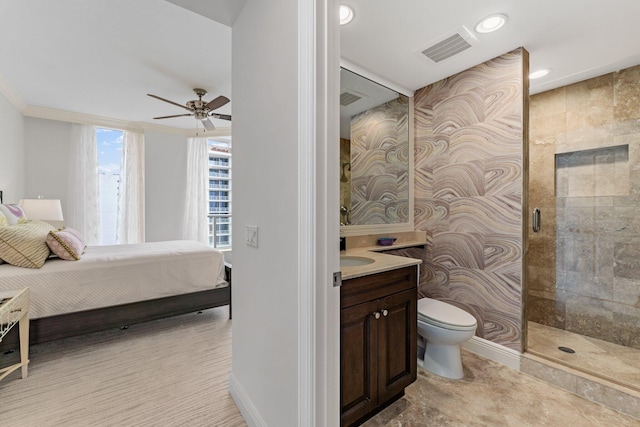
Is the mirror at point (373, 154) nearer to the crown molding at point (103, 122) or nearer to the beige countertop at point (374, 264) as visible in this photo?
the beige countertop at point (374, 264)

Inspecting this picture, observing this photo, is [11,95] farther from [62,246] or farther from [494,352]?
[494,352]

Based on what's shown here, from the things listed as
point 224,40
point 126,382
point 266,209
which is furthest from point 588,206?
point 126,382

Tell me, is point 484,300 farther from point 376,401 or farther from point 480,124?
point 480,124

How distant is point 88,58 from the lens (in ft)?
8.44

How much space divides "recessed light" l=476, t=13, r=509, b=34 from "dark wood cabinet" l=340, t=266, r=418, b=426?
168 cm

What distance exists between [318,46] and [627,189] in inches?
117

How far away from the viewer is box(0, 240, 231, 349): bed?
6.65 ft

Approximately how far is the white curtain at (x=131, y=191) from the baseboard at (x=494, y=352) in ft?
16.3

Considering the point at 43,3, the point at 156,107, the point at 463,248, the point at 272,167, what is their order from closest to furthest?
the point at 272,167 → the point at 43,3 → the point at 463,248 → the point at 156,107

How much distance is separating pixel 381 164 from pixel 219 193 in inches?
154

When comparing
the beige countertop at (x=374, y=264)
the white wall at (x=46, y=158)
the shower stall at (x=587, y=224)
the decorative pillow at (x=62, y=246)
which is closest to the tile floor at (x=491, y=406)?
the shower stall at (x=587, y=224)

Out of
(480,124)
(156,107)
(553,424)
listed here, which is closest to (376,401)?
(553,424)

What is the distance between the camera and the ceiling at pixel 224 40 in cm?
166

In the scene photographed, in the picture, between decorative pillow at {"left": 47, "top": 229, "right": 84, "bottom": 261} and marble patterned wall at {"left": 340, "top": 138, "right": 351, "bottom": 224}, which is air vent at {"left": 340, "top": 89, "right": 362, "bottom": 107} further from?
decorative pillow at {"left": 47, "top": 229, "right": 84, "bottom": 261}
